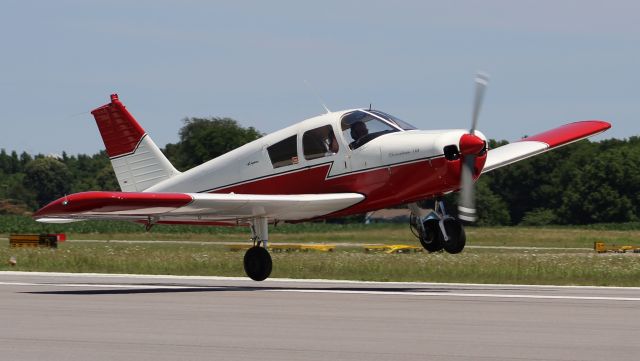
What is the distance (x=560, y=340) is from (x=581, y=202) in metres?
90.9

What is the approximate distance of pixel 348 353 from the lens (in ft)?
37.7

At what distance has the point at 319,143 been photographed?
2134 centimetres

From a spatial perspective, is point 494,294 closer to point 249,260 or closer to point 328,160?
point 328,160

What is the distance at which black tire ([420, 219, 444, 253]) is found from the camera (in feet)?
68.7

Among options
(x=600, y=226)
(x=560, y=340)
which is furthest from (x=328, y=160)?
(x=600, y=226)

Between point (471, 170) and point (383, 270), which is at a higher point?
point (471, 170)

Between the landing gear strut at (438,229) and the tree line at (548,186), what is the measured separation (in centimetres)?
5996

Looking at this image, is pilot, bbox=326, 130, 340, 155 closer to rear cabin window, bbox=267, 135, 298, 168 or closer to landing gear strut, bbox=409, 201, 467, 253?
rear cabin window, bbox=267, 135, 298, 168

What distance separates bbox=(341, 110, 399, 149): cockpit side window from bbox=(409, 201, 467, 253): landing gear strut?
1597 millimetres

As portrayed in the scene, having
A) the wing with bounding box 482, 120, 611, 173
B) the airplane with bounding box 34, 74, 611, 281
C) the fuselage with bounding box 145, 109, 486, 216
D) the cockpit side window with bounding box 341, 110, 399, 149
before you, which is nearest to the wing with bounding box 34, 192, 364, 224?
the airplane with bounding box 34, 74, 611, 281

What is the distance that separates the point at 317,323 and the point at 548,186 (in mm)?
97306

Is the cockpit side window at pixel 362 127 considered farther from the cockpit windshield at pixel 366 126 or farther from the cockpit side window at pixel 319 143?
the cockpit side window at pixel 319 143

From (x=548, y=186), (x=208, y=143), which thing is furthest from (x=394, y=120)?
(x=548, y=186)

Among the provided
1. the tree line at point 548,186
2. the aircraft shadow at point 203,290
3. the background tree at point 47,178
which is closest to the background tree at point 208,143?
the tree line at point 548,186
